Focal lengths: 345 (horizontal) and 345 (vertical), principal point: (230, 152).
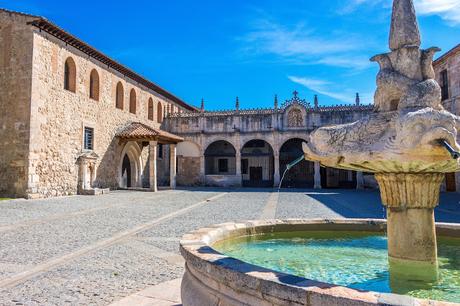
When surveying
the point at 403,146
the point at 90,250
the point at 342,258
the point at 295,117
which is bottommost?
the point at 90,250

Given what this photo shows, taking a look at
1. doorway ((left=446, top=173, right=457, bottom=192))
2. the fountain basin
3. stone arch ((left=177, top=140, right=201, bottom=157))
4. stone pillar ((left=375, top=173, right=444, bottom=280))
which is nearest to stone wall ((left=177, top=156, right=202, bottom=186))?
stone arch ((left=177, top=140, right=201, bottom=157))

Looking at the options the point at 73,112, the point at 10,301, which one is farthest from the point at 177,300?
the point at 73,112

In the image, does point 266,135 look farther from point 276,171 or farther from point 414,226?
point 414,226

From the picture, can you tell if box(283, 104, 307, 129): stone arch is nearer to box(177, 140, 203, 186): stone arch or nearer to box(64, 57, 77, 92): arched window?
box(177, 140, 203, 186): stone arch

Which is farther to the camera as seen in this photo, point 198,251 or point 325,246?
point 325,246

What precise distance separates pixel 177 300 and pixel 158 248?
8.92 feet

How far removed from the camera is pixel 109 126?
2097cm

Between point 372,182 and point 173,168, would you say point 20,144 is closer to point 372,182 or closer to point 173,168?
point 173,168

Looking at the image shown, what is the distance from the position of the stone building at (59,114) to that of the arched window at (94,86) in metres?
0.06

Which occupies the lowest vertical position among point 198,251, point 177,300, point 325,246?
point 177,300

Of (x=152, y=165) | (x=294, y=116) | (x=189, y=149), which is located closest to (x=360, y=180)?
(x=294, y=116)

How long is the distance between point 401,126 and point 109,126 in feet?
65.7

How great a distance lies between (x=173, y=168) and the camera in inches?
984

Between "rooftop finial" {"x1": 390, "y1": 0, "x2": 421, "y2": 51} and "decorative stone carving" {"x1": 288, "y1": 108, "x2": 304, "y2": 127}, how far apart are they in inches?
930
